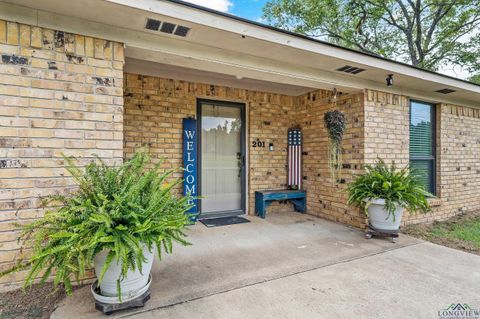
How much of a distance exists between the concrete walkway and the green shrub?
19.8 inches

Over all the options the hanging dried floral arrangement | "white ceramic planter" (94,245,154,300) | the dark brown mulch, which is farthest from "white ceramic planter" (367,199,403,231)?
the dark brown mulch

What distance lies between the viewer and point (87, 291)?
2053mm

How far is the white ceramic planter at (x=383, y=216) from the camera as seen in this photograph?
3.19 metres

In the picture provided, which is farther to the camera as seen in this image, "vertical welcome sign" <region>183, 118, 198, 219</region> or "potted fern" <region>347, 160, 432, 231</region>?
"vertical welcome sign" <region>183, 118, 198, 219</region>

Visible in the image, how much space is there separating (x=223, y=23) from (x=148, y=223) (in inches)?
73.7

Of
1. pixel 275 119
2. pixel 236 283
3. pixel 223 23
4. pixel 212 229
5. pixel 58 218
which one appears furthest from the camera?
pixel 275 119

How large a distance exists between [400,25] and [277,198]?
30.9 ft

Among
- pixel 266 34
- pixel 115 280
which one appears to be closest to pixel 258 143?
pixel 266 34

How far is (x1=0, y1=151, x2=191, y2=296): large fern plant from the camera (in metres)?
1.54

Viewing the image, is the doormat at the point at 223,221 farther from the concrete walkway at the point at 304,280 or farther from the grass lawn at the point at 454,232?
the grass lawn at the point at 454,232

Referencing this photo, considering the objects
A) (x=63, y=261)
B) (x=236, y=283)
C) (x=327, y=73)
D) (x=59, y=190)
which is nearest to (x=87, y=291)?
(x=63, y=261)

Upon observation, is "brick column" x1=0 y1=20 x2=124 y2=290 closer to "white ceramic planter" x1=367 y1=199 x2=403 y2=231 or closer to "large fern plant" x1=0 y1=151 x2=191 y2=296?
"large fern plant" x1=0 y1=151 x2=191 y2=296

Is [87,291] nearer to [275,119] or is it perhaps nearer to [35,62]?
[35,62]

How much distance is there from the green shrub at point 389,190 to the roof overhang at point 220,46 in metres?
1.34
